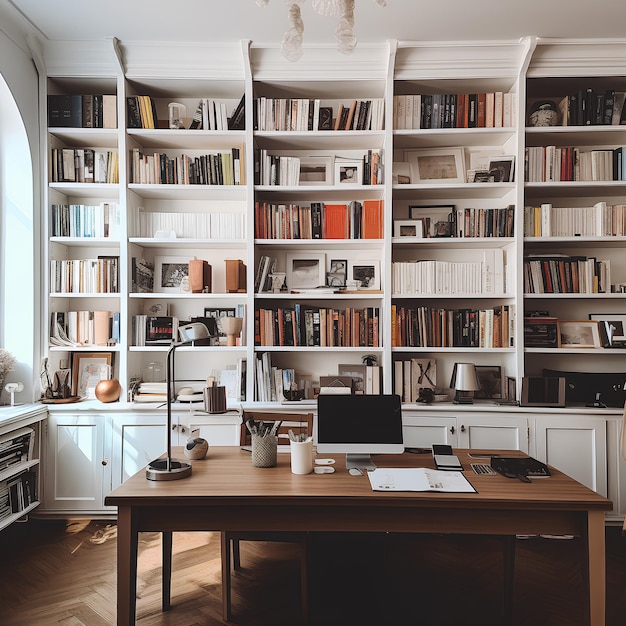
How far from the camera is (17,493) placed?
127 inches

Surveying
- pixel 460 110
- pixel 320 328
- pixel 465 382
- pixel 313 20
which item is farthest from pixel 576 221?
pixel 313 20

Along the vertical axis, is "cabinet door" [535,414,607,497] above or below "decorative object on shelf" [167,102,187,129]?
below

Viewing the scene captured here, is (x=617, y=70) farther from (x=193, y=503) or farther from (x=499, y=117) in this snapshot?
(x=193, y=503)

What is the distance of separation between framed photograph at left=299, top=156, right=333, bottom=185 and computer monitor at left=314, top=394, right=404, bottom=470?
6.49 ft

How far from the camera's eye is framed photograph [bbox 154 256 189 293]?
3930 millimetres

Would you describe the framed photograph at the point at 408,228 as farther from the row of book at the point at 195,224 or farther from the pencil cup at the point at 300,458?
the pencil cup at the point at 300,458

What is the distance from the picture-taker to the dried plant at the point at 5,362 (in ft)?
11.0

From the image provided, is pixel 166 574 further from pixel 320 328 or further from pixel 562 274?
pixel 562 274

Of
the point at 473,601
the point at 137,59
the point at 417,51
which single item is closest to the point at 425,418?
the point at 473,601

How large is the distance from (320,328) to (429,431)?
1006 mm

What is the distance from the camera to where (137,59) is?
3568mm

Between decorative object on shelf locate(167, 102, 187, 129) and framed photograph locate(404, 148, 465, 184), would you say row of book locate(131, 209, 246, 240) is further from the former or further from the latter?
framed photograph locate(404, 148, 465, 184)

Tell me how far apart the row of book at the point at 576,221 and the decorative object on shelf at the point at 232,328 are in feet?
6.80

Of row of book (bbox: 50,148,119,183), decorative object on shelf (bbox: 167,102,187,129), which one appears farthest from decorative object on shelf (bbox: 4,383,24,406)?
decorative object on shelf (bbox: 167,102,187,129)
